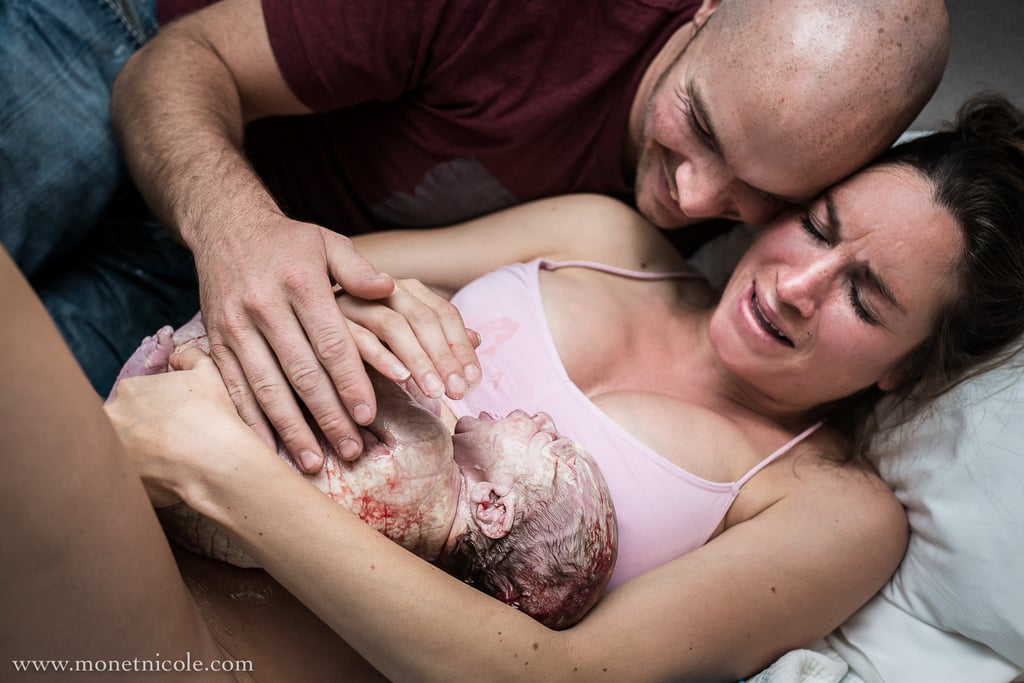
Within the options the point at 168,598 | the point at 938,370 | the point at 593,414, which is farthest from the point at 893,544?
the point at 168,598

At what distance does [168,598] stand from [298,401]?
1.21 feet

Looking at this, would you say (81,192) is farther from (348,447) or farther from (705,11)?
(705,11)

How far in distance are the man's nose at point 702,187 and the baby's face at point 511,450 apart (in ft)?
1.87

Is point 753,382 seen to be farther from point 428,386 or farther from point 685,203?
point 428,386

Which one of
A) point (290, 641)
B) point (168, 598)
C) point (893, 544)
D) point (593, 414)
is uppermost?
point (168, 598)

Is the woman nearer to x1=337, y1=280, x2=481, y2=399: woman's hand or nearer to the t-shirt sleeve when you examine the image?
x1=337, y1=280, x2=481, y2=399: woman's hand

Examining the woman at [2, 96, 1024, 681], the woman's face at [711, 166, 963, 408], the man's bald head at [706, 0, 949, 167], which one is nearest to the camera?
the woman at [2, 96, 1024, 681]

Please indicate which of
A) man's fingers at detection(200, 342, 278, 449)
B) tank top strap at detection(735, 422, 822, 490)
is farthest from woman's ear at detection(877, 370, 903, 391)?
man's fingers at detection(200, 342, 278, 449)

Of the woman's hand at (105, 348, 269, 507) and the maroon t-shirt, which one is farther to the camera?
the maroon t-shirt

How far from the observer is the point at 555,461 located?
1.33 metres

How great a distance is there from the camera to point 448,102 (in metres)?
1.88

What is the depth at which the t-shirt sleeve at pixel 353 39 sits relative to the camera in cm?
174

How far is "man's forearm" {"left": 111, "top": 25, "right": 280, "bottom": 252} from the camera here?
1512 mm

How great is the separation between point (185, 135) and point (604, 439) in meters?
1.03
